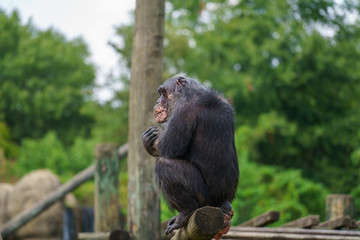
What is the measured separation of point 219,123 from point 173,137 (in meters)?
0.32

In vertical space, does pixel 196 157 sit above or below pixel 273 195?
above

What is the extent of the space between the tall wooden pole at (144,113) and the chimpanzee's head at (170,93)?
1.62 m

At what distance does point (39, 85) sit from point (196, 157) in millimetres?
24522

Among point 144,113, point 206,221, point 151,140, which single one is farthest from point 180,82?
point 144,113

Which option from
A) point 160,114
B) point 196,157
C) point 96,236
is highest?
point 160,114

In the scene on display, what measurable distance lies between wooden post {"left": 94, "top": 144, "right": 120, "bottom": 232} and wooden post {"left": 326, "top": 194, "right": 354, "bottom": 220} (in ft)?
8.67

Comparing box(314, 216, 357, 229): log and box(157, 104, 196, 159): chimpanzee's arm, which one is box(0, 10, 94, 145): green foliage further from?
box(157, 104, 196, 159): chimpanzee's arm

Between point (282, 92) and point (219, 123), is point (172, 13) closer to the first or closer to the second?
point (282, 92)

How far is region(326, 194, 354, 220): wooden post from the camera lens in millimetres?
7184

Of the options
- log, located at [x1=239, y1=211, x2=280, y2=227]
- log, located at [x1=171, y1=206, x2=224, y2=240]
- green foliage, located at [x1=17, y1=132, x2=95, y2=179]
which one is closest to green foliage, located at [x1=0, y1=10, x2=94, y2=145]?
green foliage, located at [x1=17, y1=132, x2=95, y2=179]

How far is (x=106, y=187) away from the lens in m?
7.15

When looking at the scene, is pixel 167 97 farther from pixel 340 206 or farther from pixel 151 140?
pixel 340 206

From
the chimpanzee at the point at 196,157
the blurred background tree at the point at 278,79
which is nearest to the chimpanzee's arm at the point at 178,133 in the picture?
the chimpanzee at the point at 196,157

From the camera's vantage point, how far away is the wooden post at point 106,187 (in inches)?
279
